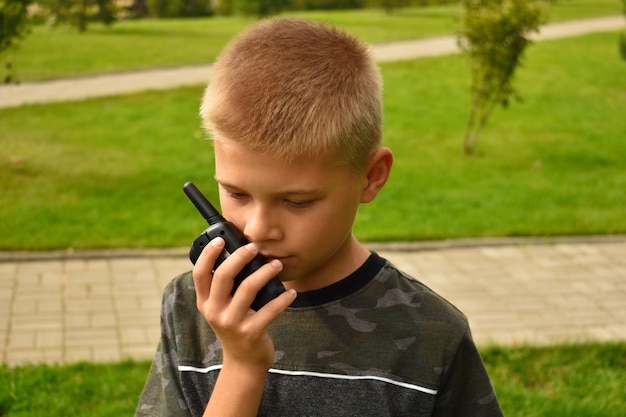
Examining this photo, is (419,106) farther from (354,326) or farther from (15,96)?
(354,326)

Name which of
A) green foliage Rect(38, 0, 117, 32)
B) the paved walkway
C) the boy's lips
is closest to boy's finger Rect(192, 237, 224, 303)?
the boy's lips

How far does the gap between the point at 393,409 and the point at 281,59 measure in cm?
82

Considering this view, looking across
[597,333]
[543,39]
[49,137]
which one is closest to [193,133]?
[49,137]

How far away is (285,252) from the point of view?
1.93 metres

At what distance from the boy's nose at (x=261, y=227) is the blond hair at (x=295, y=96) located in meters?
0.13

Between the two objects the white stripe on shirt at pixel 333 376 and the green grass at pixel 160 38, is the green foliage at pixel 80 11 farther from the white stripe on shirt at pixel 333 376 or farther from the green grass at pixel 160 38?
the white stripe on shirt at pixel 333 376

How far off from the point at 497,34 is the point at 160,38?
14133 mm

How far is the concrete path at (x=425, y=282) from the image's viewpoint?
19.1 ft

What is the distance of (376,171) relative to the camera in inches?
84.3

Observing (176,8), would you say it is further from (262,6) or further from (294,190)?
(294,190)

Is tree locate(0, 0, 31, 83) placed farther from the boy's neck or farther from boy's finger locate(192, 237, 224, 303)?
boy's finger locate(192, 237, 224, 303)

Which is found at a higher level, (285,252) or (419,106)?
(285,252)

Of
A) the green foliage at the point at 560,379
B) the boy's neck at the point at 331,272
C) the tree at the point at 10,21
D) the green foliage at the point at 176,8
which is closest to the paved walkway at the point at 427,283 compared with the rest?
the green foliage at the point at 560,379

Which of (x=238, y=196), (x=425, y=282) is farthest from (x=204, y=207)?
(x=425, y=282)
